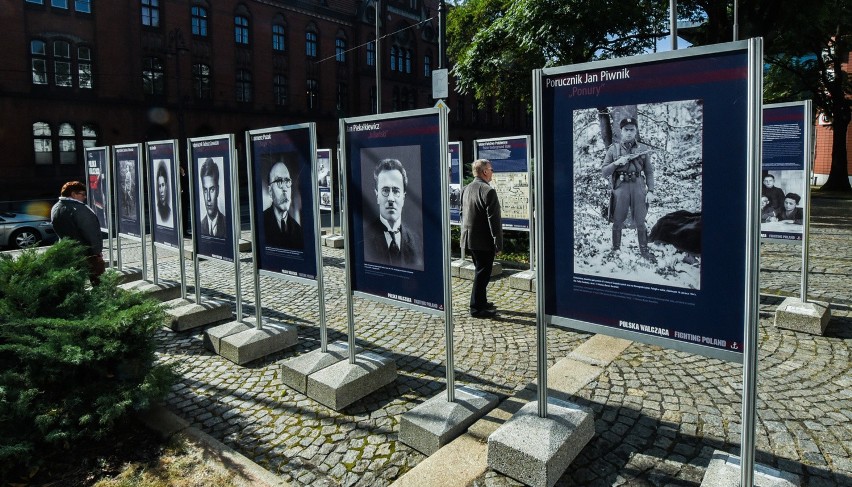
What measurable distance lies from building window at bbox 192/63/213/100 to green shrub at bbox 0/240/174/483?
117 ft

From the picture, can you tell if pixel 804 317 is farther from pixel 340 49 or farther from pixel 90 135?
pixel 340 49

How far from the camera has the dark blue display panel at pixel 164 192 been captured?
25.8 feet

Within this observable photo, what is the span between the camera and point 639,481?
351 centimetres

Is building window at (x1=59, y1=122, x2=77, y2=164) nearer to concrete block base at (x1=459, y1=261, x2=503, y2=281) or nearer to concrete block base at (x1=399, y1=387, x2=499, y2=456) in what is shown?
concrete block base at (x1=459, y1=261, x2=503, y2=281)

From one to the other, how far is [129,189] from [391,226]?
660 cm

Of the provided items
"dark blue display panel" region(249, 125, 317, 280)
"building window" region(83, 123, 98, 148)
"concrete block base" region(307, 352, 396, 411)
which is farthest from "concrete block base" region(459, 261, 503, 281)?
"building window" region(83, 123, 98, 148)

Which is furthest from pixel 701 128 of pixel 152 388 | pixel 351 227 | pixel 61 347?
pixel 61 347

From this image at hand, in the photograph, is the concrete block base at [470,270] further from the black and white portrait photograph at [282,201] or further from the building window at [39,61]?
the building window at [39,61]

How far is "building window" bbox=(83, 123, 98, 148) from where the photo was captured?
32938mm

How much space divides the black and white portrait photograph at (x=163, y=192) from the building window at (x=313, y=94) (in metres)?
37.9

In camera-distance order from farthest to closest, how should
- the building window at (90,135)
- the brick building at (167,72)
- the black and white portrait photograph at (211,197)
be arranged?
the building window at (90,135)
the brick building at (167,72)
the black and white portrait photograph at (211,197)

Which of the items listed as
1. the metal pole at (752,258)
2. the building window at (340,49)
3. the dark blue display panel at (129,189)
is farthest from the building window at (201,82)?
the metal pole at (752,258)

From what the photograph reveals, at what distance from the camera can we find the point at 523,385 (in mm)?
5121

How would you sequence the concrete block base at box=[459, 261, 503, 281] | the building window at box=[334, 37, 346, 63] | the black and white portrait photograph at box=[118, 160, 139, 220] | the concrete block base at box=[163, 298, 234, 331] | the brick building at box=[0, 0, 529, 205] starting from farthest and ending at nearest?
the building window at box=[334, 37, 346, 63] → the brick building at box=[0, 0, 529, 205] → the concrete block base at box=[459, 261, 503, 281] → the black and white portrait photograph at box=[118, 160, 139, 220] → the concrete block base at box=[163, 298, 234, 331]
